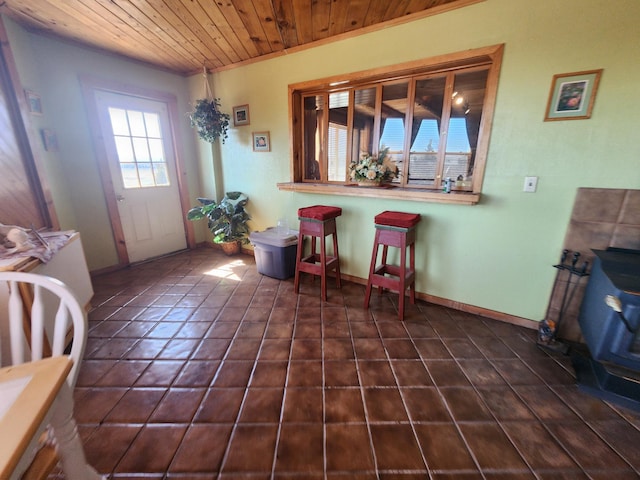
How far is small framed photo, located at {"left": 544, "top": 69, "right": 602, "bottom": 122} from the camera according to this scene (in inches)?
66.2

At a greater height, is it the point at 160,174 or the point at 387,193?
the point at 160,174

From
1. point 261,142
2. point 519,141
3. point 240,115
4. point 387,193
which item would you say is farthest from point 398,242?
point 240,115

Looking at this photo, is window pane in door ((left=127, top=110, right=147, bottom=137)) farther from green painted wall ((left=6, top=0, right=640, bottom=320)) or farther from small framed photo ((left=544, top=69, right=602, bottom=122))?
small framed photo ((left=544, top=69, right=602, bottom=122))

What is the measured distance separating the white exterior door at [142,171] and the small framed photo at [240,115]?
99cm

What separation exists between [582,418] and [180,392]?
7.20 feet

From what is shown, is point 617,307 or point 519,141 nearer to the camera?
point 617,307

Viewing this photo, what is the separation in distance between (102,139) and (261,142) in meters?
1.78

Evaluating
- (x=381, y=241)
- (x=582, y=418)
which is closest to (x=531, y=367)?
(x=582, y=418)

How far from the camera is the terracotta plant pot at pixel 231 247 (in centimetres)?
381

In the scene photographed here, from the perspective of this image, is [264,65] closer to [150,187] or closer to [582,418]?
[150,187]

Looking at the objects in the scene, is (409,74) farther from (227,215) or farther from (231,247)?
(231,247)

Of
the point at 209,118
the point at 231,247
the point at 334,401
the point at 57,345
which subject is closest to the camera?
the point at 57,345

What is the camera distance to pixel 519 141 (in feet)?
6.36

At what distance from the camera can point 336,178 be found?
9.81 feet
